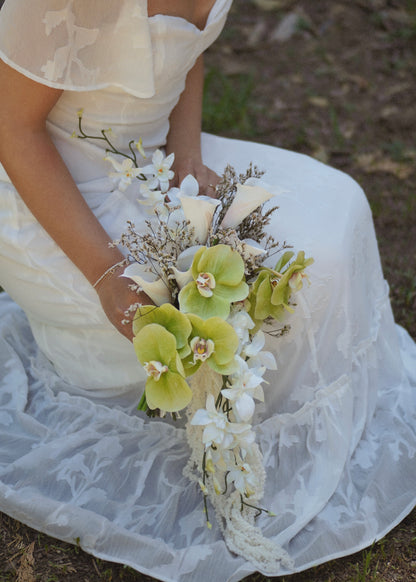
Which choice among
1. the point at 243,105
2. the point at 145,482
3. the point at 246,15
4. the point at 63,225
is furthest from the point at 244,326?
the point at 246,15

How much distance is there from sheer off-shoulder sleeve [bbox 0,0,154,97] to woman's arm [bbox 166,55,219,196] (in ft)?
1.10

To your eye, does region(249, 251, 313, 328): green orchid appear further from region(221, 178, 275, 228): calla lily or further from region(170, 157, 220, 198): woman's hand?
region(170, 157, 220, 198): woman's hand

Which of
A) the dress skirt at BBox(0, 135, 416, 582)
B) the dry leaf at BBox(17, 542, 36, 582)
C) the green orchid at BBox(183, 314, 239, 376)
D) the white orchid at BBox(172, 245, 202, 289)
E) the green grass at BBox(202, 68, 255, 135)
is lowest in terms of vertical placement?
the green grass at BBox(202, 68, 255, 135)

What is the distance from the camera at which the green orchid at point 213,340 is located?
1410 millimetres

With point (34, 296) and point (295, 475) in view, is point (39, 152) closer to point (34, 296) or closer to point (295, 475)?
point (34, 296)

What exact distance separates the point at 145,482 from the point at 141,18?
3.67 ft

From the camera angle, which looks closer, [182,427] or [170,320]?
[170,320]

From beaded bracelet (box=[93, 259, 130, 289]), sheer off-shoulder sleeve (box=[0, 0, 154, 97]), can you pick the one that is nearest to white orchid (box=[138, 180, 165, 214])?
beaded bracelet (box=[93, 259, 130, 289])

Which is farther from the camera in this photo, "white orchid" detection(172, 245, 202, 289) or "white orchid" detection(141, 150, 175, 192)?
"white orchid" detection(141, 150, 175, 192)

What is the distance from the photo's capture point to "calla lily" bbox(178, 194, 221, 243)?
147cm

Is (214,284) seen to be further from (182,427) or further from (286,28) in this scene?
(286,28)

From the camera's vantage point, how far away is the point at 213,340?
1429 mm

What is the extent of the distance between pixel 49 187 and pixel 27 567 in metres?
0.91

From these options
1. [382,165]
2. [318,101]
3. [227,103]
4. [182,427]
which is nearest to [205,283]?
[182,427]
